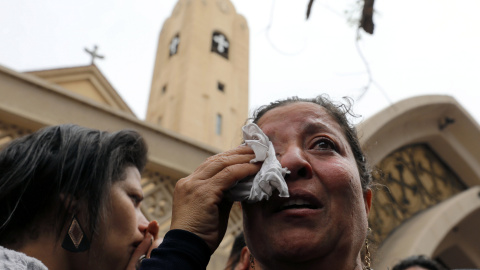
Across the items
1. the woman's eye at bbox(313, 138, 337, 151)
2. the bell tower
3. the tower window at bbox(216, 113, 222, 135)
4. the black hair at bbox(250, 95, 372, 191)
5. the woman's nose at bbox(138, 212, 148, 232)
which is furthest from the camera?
the tower window at bbox(216, 113, 222, 135)

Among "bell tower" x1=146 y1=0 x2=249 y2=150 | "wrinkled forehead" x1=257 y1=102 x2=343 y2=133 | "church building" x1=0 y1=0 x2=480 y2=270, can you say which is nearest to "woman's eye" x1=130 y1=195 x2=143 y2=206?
"church building" x1=0 y1=0 x2=480 y2=270

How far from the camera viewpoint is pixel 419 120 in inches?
320

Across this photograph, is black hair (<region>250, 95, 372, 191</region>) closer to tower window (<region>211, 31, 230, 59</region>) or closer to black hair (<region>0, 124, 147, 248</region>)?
black hair (<region>0, 124, 147, 248</region>)

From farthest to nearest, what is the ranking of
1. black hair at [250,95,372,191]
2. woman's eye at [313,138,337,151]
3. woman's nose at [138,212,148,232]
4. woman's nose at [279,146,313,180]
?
woman's nose at [138,212,148,232]
black hair at [250,95,372,191]
woman's eye at [313,138,337,151]
woman's nose at [279,146,313,180]

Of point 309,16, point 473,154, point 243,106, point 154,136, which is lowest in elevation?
point 309,16

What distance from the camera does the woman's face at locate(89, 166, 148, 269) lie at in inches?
75.9

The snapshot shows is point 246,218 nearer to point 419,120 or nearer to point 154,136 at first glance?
point 154,136

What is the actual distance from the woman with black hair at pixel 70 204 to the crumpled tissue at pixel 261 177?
0.74m

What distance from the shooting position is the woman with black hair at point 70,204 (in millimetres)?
1821

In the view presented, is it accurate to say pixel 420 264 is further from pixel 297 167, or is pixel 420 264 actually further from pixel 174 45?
pixel 174 45

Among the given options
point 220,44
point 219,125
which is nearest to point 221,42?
point 220,44

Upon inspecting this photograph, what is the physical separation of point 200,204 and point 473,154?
8.73m

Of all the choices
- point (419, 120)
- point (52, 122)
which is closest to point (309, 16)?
point (52, 122)

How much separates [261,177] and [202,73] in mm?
23522
